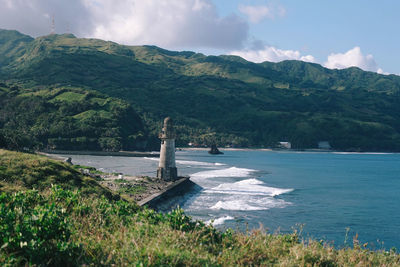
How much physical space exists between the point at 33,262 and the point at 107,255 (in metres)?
1.63

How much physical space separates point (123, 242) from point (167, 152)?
49933 millimetres

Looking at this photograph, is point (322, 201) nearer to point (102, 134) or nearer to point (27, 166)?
point (27, 166)

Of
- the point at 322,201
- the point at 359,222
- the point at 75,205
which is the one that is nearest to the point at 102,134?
the point at 322,201

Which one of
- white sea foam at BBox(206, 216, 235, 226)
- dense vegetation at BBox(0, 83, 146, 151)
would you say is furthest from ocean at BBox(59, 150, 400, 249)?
dense vegetation at BBox(0, 83, 146, 151)

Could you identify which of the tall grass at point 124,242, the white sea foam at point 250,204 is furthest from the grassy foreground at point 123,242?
the white sea foam at point 250,204

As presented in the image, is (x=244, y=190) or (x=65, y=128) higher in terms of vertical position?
(x=65, y=128)

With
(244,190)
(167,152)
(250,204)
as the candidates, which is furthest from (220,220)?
(244,190)

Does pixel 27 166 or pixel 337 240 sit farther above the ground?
pixel 27 166

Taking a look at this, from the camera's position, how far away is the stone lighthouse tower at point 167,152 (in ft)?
193

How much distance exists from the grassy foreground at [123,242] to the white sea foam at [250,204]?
35.3m

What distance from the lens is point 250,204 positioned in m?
51.5

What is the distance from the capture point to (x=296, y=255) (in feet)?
33.0

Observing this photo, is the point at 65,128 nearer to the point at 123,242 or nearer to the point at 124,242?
the point at 123,242

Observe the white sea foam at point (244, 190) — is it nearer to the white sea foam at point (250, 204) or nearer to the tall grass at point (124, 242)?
the white sea foam at point (250, 204)
